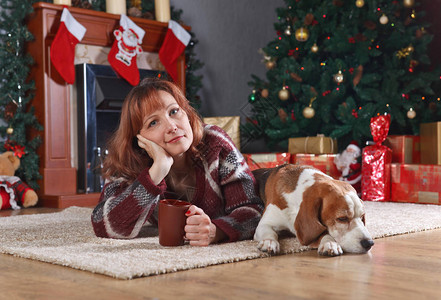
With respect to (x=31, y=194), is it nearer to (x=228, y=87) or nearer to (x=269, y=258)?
(x=228, y=87)

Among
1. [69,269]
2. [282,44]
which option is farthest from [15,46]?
[69,269]

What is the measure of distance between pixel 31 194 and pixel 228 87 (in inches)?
87.9

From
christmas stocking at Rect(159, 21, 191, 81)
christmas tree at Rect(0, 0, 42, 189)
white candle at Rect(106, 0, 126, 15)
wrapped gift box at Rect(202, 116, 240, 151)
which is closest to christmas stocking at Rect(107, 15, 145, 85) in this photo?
white candle at Rect(106, 0, 126, 15)

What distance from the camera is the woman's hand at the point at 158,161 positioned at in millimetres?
1833

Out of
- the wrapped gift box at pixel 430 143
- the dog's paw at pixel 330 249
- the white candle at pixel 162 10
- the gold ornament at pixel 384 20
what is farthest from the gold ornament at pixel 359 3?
the dog's paw at pixel 330 249

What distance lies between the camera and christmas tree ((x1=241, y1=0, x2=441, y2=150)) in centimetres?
390

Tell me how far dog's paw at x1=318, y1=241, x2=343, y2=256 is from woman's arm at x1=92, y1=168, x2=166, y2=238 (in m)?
0.57

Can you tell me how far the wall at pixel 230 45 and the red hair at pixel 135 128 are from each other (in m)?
2.93

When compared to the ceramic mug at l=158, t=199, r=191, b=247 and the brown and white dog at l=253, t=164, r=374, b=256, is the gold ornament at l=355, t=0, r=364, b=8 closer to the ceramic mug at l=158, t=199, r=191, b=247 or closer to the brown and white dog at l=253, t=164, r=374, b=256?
the brown and white dog at l=253, t=164, r=374, b=256

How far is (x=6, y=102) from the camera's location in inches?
159

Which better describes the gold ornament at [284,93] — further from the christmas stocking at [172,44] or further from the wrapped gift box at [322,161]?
the christmas stocking at [172,44]

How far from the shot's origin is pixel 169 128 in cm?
190

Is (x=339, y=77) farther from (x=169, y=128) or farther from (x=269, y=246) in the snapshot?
(x=269, y=246)

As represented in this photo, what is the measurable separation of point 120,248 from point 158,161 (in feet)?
1.01
